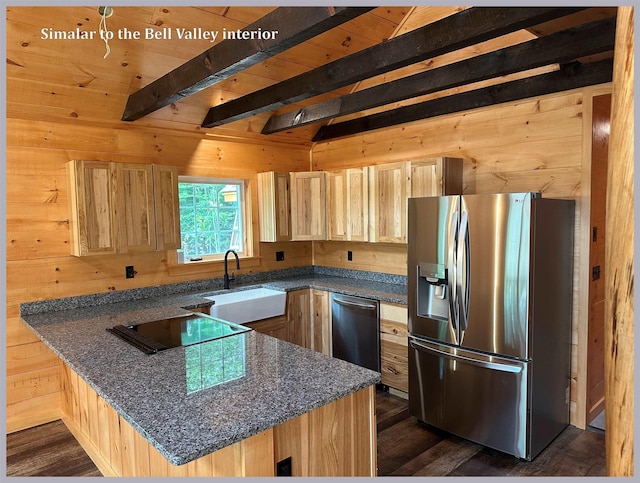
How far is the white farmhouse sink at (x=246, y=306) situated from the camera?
3.51 metres

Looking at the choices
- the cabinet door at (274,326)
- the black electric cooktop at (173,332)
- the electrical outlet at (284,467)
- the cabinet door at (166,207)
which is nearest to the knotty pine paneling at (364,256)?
the cabinet door at (274,326)

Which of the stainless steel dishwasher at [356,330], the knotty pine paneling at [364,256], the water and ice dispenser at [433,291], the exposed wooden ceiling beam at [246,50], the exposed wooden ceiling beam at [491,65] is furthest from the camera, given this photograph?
the knotty pine paneling at [364,256]

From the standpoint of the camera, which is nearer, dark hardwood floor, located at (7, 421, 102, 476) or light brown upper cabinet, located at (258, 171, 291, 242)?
dark hardwood floor, located at (7, 421, 102, 476)

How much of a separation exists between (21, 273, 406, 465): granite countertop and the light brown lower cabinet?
0.35 feet

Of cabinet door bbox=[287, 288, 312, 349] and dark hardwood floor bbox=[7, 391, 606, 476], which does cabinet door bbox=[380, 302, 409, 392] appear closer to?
dark hardwood floor bbox=[7, 391, 606, 476]

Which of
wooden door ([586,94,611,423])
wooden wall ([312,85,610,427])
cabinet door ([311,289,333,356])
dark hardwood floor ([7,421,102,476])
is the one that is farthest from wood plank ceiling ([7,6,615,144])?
dark hardwood floor ([7,421,102,476])

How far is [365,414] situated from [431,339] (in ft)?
4.11

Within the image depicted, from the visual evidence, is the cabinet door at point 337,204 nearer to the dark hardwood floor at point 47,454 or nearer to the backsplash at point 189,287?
the backsplash at point 189,287

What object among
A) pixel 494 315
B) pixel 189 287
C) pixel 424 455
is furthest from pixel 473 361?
pixel 189 287

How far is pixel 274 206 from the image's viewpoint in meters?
4.28

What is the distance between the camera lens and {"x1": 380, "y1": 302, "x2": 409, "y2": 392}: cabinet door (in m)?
3.45

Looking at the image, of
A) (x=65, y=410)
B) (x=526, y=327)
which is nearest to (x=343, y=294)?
(x=526, y=327)

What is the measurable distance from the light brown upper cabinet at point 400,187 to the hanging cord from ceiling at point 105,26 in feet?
7.22

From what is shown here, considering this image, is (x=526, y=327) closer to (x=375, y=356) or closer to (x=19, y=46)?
(x=375, y=356)
